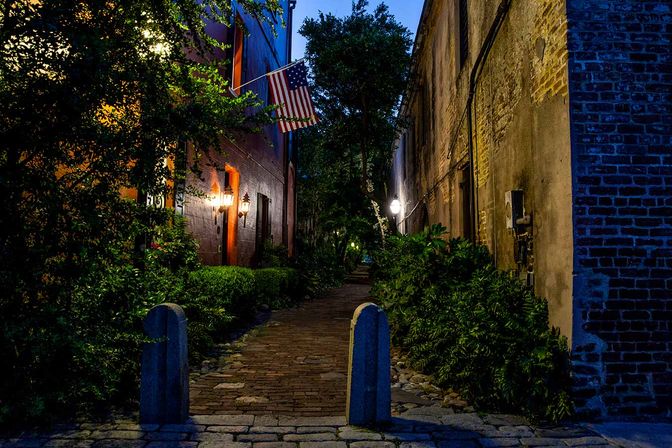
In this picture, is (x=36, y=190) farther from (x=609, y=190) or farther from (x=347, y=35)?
(x=347, y=35)

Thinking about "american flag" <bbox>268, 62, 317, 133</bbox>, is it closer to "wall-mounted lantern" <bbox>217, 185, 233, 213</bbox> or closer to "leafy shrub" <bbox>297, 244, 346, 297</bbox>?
"wall-mounted lantern" <bbox>217, 185, 233, 213</bbox>

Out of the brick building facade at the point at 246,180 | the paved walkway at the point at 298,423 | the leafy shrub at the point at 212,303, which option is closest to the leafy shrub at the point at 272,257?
the brick building facade at the point at 246,180

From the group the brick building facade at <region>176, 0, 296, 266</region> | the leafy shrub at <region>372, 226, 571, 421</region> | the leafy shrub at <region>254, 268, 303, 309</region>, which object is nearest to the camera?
the leafy shrub at <region>372, 226, 571, 421</region>

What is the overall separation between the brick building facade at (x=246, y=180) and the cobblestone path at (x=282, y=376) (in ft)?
8.10

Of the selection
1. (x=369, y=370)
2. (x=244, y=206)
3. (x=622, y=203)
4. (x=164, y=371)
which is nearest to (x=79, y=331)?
(x=164, y=371)

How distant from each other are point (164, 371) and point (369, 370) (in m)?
1.70

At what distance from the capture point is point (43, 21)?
3576 mm

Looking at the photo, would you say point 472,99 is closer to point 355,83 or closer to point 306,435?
point 306,435

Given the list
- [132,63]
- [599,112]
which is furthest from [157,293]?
[599,112]

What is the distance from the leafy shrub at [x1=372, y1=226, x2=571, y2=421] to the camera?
12.9 feet

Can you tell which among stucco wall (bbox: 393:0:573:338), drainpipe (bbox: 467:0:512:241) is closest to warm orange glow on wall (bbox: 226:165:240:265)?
stucco wall (bbox: 393:0:573:338)

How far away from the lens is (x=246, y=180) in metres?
12.1

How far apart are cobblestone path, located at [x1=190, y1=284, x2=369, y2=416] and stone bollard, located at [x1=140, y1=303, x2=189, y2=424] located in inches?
15.5

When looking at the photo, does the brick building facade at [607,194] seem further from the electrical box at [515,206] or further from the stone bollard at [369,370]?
the stone bollard at [369,370]
